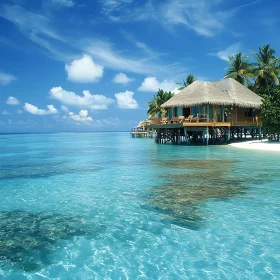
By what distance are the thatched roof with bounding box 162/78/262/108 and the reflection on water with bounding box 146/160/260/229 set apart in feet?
50.9

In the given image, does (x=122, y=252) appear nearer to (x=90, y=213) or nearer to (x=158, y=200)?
(x=90, y=213)

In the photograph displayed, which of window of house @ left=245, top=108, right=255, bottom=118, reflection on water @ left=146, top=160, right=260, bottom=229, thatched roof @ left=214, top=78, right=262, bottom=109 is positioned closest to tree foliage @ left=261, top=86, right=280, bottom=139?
thatched roof @ left=214, top=78, right=262, bottom=109

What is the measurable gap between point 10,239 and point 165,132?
2871 cm

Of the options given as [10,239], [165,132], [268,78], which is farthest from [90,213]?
[268,78]

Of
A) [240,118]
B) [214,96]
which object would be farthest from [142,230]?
[240,118]

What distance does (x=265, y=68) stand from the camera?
1613 inches

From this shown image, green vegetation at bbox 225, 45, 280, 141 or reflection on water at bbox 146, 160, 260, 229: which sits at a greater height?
green vegetation at bbox 225, 45, 280, 141

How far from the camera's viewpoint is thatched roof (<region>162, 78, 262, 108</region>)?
28.7 metres

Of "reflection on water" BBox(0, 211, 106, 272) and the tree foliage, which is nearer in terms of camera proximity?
"reflection on water" BBox(0, 211, 106, 272)

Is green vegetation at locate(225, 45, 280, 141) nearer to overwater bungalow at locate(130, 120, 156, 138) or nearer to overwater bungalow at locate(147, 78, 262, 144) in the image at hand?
overwater bungalow at locate(147, 78, 262, 144)

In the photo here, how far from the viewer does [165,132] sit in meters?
33.7

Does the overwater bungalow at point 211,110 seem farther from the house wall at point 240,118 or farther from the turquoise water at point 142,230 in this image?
the turquoise water at point 142,230

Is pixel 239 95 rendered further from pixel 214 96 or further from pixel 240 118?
pixel 214 96

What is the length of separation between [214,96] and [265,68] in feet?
53.8
